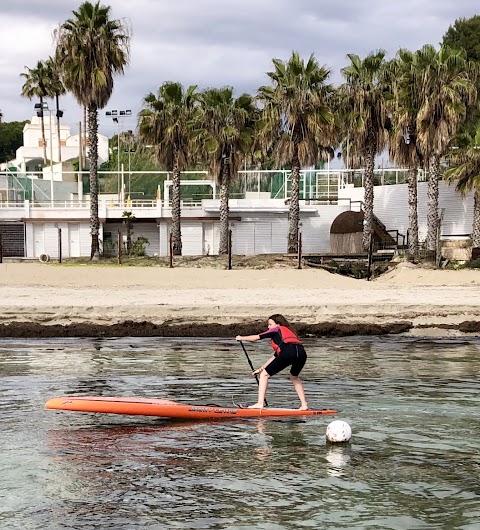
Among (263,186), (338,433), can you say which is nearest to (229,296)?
(338,433)

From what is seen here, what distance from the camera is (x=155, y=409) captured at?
44.5ft

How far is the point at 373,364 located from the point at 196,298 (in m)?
10.8

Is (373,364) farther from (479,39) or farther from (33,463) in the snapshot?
(479,39)

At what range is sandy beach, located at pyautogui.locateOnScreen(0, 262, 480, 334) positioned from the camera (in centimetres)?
2720

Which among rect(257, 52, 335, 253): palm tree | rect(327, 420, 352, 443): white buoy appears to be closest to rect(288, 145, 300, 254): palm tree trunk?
rect(257, 52, 335, 253): palm tree

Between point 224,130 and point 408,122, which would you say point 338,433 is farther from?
point 224,130

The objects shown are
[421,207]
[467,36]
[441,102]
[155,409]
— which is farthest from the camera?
[467,36]

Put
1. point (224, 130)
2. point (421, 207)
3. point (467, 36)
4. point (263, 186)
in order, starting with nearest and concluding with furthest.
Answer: point (224, 130), point (421, 207), point (263, 186), point (467, 36)

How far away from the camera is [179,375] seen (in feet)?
59.8

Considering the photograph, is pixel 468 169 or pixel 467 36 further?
pixel 467 36

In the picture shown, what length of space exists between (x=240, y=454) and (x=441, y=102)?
103 ft

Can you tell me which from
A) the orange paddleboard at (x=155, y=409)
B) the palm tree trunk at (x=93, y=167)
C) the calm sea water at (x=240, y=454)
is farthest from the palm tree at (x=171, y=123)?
the orange paddleboard at (x=155, y=409)

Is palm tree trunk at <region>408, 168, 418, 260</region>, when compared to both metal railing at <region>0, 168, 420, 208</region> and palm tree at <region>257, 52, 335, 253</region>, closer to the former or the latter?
palm tree at <region>257, 52, 335, 253</region>

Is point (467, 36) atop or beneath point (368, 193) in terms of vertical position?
atop
